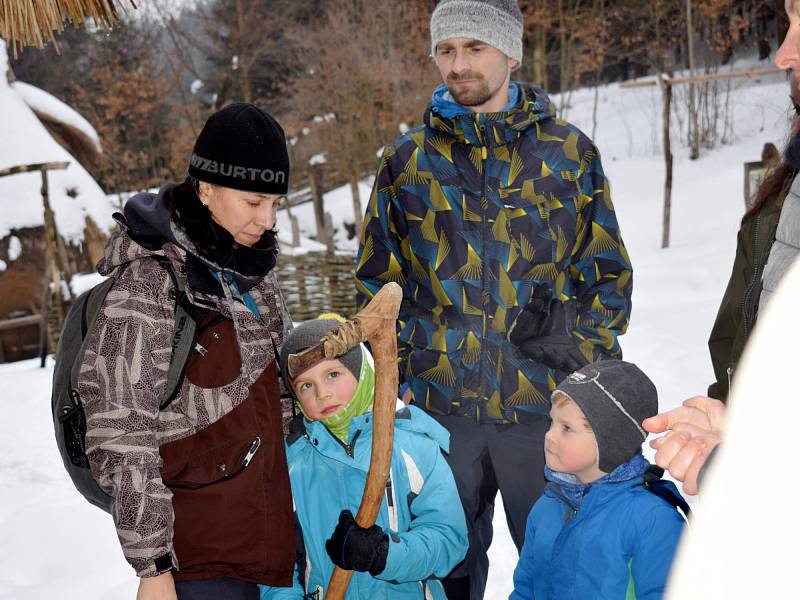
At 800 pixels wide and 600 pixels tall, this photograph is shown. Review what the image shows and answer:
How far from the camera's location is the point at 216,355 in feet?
6.44

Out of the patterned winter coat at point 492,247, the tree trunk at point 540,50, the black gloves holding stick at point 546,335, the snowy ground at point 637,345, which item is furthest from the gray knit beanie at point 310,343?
the tree trunk at point 540,50

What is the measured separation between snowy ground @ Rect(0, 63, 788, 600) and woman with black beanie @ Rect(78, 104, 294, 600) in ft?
6.00

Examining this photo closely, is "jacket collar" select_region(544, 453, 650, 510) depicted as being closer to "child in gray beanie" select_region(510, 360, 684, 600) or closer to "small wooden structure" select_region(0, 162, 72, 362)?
"child in gray beanie" select_region(510, 360, 684, 600)

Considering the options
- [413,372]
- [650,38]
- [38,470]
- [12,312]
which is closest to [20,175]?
[12,312]

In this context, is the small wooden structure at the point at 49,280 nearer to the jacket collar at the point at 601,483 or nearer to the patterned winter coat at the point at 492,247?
the patterned winter coat at the point at 492,247

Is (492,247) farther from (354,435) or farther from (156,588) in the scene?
(156,588)

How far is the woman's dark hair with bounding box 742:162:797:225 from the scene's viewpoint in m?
1.99

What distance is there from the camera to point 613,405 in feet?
7.16

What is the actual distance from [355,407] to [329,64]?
21.8 meters

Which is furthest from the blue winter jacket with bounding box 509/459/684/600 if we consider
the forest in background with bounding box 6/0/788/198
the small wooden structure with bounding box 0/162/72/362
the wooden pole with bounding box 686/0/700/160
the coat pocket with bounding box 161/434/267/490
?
the forest in background with bounding box 6/0/788/198

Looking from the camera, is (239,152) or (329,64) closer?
(239,152)

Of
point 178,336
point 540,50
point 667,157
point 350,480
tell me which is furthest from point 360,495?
point 540,50

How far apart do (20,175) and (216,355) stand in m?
15.3

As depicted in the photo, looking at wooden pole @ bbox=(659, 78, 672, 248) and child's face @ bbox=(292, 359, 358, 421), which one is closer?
child's face @ bbox=(292, 359, 358, 421)
